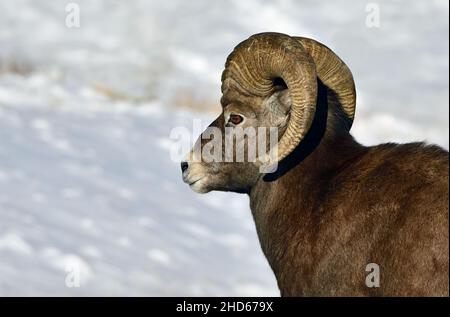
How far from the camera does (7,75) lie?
26.1 metres

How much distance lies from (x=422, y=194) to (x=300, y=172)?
1.40m

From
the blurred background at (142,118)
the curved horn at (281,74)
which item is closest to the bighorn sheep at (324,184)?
the curved horn at (281,74)

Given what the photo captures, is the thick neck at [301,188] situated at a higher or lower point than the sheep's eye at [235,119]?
lower

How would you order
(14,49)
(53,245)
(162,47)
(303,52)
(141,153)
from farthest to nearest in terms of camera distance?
(162,47)
(14,49)
(141,153)
(53,245)
(303,52)

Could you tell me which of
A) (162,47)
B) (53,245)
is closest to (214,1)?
(162,47)

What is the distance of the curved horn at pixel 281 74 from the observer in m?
8.20

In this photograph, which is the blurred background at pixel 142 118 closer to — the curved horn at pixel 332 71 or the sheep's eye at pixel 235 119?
the curved horn at pixel 332 71

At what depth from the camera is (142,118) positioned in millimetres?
25125

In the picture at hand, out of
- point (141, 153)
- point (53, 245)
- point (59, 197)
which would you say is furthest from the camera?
point (141, 153)

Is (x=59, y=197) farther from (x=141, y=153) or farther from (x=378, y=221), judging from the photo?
(x=378, y=221)

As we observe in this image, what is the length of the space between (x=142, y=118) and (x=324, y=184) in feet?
56.1

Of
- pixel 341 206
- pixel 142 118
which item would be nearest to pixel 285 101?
pixel 341 206

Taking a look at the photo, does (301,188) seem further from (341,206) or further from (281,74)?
(281,74)

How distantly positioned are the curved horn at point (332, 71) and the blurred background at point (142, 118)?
1.31 m
